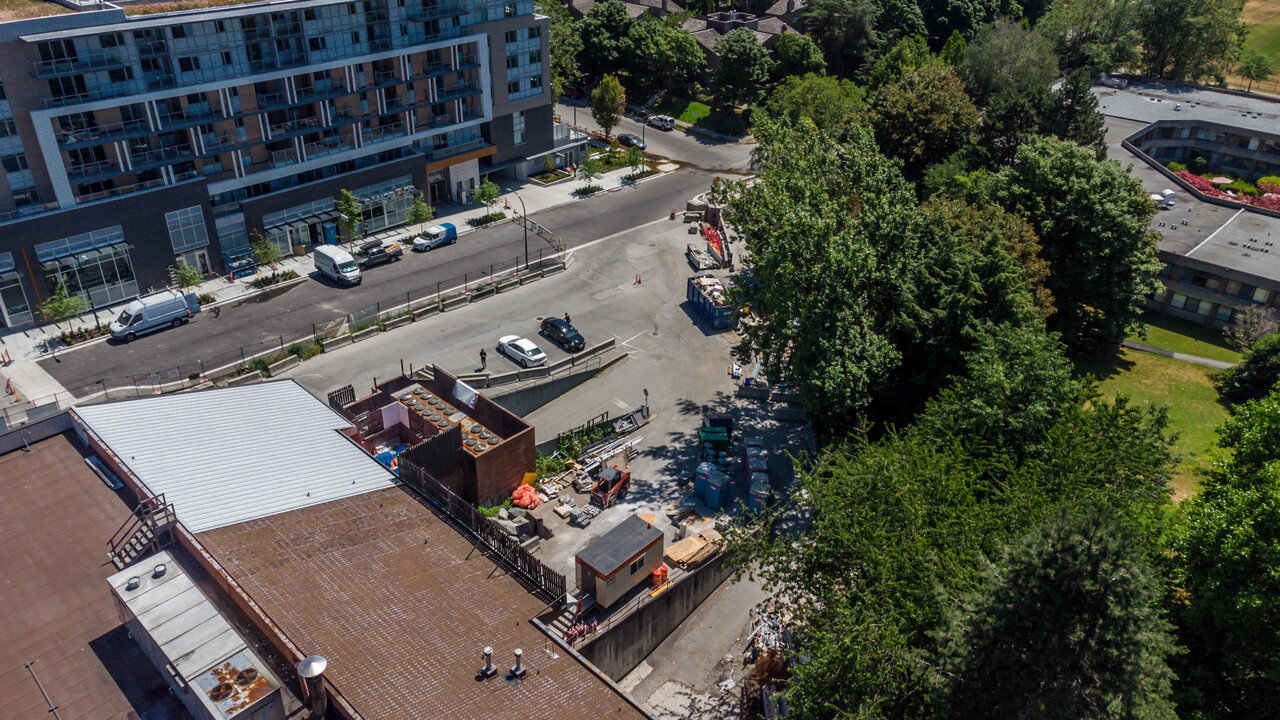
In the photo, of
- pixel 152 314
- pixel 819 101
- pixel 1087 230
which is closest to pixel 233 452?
pixel 152 314

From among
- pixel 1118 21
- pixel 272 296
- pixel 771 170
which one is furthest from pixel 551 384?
pixel 1118 21

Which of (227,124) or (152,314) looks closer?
(152,314)

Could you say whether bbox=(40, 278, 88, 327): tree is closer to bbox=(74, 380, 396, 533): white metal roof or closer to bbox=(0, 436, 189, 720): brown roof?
bbox=(74, 380, 396, 533): white metal roof

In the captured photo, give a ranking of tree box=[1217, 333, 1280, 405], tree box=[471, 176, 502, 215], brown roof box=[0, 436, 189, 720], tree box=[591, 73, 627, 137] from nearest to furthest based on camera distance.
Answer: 1. brown roof box=[0, 436, 189, 720]
2. tree box=[1217, 333, 1280, 405]
3. tree box=[471, 176, 502, 215]
4. tree box=[591, 73, 627, 137]

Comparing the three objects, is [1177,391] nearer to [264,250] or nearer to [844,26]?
[264,250]

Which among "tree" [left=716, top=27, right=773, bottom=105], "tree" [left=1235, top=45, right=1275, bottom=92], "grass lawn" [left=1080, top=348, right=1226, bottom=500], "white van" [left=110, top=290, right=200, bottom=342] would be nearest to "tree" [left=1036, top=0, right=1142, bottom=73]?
"tree" [left=1235, top=45, right=1275, bottom=92]

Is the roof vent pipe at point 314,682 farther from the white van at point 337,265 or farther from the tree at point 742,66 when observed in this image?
the tree at point 742,66
